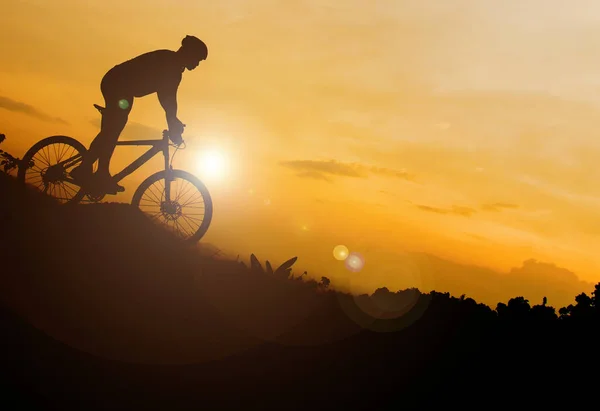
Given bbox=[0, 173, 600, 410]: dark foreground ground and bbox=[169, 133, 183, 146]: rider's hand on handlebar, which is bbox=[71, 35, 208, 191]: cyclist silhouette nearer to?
bbox=[169, 133, 183, 146]: rider's hand on handlebar

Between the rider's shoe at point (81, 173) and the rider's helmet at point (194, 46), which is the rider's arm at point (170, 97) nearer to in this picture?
the rider's helmet at point (194, 46)

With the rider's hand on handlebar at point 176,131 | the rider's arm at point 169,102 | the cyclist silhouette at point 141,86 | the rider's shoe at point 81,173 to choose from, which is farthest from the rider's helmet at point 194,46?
the rider's shoe at point 81,173

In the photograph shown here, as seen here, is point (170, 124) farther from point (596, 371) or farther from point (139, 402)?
point (596, 371)

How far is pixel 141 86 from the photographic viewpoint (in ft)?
36.6

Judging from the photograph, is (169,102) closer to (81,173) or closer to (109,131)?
(109,131)

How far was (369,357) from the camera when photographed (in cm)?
786

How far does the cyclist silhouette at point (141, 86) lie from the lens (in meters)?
11.0

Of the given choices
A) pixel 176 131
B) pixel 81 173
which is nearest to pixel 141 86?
pixel 176 131

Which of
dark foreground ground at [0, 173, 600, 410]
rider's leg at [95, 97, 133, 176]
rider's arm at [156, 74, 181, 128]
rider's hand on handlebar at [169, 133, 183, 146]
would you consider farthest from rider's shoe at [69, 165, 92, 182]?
rider's arm at [156, 74, 181, 128]

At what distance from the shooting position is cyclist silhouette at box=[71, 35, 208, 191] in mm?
10969

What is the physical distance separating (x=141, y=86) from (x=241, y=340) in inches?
226

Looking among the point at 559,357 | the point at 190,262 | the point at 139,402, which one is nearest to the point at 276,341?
the point at 139,402

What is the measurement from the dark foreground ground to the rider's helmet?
3.83 meters

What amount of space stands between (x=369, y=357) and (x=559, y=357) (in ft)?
8.69
